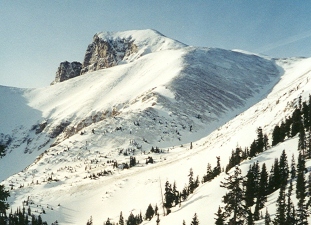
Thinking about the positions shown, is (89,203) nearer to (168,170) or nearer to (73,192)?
(73,192)

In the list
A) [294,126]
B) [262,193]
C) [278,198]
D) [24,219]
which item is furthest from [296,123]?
[24,219]

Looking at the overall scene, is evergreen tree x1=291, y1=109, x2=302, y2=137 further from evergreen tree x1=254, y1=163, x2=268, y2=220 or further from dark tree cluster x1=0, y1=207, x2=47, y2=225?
dark tree cluster x1=0, y1=207, x2=47, y2=225

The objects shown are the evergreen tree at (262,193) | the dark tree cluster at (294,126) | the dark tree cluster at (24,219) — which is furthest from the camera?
the dark tree cluster at (24,219)

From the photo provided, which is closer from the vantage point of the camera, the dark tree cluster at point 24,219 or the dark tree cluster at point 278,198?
the dark tree cluster at point 278,198

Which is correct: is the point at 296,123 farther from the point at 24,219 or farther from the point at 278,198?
the point at 24,219

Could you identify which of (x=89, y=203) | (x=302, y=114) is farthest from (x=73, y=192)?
(x=302, y=114)

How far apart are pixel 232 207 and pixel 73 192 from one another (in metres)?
119

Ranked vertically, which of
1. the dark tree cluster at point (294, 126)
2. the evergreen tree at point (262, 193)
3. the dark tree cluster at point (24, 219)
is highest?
the dark tree cluster at point (294, 126)

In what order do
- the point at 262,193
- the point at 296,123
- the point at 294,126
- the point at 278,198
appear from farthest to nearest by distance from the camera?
1. the point at 296,123
2. the point at 294,126
3. the point at 262,193
4. the point at 278,198

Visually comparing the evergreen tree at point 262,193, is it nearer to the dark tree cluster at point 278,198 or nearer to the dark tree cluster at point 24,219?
the dark tree cluster at point 278,198

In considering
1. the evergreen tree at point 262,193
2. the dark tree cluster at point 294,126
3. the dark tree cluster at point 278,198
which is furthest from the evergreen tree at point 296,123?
the evergreen tree at point 262,193

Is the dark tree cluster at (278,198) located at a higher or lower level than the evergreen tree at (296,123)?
lower

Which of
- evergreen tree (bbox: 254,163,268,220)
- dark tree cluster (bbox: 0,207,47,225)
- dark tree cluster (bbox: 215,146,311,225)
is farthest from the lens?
dark tree cluster (bbox: 0,207,47,225)

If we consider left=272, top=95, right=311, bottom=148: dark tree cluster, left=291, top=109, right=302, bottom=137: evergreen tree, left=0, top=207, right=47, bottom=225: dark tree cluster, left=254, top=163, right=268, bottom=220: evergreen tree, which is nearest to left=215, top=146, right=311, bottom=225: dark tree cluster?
left=254, top=163, right=268, bottom=220: evergreen tree
